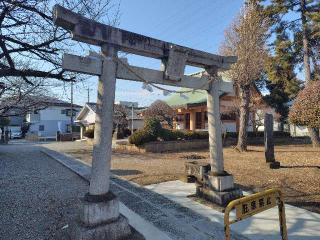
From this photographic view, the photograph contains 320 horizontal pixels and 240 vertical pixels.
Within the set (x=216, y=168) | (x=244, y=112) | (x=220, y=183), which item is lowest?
(x=220, y=183)

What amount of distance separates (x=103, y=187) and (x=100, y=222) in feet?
1.83

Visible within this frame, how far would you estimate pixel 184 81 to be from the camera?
663cm

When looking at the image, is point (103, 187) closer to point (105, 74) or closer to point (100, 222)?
point (100, 222)

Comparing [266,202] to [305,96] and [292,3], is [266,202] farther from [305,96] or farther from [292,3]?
[292,3]

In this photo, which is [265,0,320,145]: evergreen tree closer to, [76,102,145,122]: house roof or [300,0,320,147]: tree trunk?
[300,0,320,147]: tree trunk

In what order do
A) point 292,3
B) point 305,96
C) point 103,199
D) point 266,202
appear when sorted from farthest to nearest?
point 292,3
point 305,96
point 103,199
point 266,202

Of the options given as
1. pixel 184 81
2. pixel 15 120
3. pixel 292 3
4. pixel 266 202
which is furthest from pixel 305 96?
pixel 15 120

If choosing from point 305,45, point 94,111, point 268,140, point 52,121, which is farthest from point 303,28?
point 52,121

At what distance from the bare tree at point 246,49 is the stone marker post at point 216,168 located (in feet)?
32.1

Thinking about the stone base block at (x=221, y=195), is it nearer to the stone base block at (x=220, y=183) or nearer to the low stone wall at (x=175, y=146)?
the stone base block at (x=220, y=183)

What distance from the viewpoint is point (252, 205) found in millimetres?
3625

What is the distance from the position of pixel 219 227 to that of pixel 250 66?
490 inches

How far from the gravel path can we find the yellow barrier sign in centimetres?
303

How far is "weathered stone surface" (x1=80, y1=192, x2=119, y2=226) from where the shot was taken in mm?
4680
